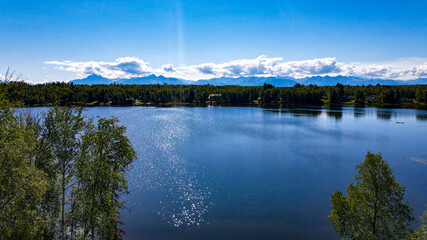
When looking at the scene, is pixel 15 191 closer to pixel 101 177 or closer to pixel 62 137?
pixel 101 177

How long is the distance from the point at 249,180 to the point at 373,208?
20757mm

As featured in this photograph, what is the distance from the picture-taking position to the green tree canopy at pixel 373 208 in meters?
16.3

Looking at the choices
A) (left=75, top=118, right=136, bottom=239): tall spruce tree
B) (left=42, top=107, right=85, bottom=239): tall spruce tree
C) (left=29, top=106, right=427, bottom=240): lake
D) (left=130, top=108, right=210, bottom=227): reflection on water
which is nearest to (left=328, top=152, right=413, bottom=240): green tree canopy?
(left=29, top=106, right=427, bottom=240): lake

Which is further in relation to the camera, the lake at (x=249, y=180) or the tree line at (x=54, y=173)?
the lake at (x=249, y=180)

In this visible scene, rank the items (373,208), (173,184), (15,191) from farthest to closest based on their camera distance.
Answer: (173,184), (373,208), (15,191)

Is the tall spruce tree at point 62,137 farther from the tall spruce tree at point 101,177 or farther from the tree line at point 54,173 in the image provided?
the tall spruce tree at point 101,177

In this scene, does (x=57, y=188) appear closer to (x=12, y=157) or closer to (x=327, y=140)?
(x=12, y=157)

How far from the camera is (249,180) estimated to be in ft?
120

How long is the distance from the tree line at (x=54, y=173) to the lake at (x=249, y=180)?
7847 millimetres

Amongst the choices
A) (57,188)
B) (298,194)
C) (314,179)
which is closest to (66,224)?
(57,188)

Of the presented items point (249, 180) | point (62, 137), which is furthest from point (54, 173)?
point (249, 180)

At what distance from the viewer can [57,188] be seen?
64.3ft

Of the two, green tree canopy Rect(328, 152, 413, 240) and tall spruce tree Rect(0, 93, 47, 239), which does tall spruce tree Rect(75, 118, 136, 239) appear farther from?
green tree canopy Rect(328, 152, 413, 240)

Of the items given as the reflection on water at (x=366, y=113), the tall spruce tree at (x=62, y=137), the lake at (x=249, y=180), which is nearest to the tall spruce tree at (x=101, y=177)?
the tall spruce tree at (x=62, y=137)
